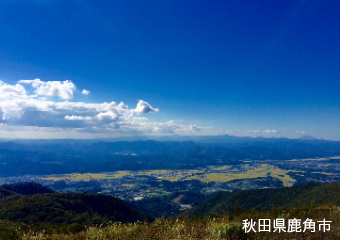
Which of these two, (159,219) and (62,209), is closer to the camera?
(159,219)

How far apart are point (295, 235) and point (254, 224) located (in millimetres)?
1199

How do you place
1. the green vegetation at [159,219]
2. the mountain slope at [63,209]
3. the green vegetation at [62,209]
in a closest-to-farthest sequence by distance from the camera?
1. the green vegetation at [159,219]
2. the green vegetation at [62,209]
3. the mountain slope at [63,209]

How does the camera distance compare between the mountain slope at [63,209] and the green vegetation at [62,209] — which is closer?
the green vegetation at [62,209]

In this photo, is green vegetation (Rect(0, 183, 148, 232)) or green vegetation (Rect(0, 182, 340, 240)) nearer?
green vegetation (Rect(0, 182, 340, 240))

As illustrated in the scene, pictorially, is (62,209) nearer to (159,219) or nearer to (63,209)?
(63,209)

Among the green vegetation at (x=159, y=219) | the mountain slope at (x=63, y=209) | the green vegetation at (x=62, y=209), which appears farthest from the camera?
the mountain slope at (x=63, y=209)

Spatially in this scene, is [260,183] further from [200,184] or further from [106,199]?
[106,199]

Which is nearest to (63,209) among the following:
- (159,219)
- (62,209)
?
(62,209)

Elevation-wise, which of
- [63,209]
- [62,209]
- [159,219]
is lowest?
[63,209]

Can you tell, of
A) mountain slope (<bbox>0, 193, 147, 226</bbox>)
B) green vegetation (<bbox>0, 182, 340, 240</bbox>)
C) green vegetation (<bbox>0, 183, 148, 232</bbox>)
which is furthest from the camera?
mountain slope (<bbox>0, 193, 147, 226</bbox>)

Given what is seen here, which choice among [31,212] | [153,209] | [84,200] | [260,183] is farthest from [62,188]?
[260,183]

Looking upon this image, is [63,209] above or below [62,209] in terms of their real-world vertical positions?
below

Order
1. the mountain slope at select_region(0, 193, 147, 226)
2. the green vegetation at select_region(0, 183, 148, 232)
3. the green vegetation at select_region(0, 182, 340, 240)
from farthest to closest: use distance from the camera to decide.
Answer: the mountain slope at select_region(0, 193, 147, 226) < the green vegetation at select_region(0, 183, 148, 232) < the green vegetation at select_region(0, 182, 340, 240)

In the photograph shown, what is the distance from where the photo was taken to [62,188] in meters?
153
